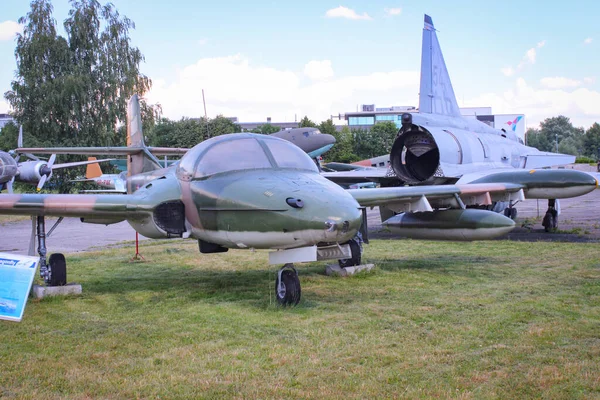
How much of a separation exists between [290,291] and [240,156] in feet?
6.20

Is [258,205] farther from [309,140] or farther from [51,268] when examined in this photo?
[309,140]

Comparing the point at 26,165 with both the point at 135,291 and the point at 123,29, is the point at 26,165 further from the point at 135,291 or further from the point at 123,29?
the point at 135,291

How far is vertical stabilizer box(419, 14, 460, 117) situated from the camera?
16.3m

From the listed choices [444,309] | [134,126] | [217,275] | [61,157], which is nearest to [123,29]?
[61,157]

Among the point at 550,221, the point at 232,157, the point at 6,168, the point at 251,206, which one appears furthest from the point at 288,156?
the point at 6,168

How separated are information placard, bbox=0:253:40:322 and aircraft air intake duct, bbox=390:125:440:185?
10.6m

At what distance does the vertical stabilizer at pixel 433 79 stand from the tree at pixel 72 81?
1141 inches

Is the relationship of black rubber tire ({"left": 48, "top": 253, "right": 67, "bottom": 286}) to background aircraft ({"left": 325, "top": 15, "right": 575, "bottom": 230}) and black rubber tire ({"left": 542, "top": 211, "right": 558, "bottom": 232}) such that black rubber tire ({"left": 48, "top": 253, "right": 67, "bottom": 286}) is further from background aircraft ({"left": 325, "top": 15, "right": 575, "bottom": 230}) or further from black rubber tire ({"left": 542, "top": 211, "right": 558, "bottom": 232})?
black rubber tire ({"left": 542, "top": 211, "right": 558, "bottom": 232})

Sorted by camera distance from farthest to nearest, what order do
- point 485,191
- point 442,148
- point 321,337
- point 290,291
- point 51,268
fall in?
point 442,148, point 485,191, point 51,268, point 290,291, point 321,337

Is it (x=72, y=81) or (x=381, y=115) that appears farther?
(x=381, y=115)

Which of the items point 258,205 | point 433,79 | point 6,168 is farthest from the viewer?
point 6,168

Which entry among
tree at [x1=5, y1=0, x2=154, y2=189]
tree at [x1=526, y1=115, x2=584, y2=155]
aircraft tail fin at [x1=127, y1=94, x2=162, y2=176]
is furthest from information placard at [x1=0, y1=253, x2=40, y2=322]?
tree at [x1=526, y1=115, x2=584, y2=155]

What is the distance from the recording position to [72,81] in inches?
1513

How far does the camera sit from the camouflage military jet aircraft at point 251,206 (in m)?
6.50
